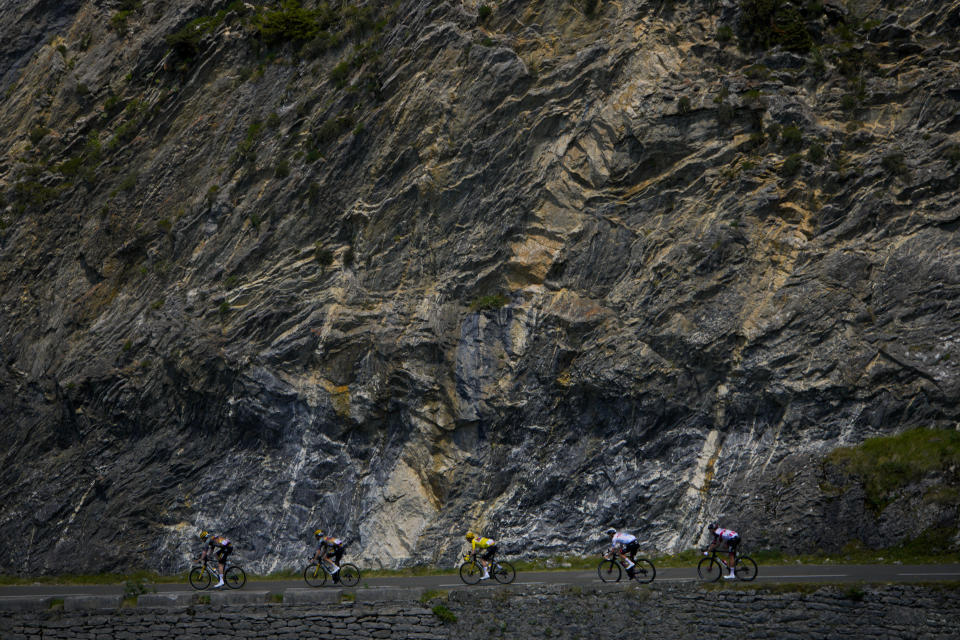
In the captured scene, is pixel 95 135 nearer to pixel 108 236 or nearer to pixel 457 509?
pixel 108 236

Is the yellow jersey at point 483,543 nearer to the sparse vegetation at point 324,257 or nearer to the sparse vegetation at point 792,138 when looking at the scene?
the sparse vegetation at point 324,257

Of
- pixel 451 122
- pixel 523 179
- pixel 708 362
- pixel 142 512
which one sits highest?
pixel 451 122

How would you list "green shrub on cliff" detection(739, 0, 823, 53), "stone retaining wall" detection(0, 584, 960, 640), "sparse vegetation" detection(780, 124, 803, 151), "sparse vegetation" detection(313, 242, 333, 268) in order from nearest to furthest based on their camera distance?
1. "stone retaining wall" detection(0, 584, 960, 640)
2. "sparse vegetation" detection(780, 124, 803, 151)
3. "green shrub on cliff" detection(739, 0, 823, 53)
4. "sparse vegetation" detection(313, 242, 333, 268)

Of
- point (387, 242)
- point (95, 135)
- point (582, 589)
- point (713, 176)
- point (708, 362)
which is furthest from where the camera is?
point (95, 135)

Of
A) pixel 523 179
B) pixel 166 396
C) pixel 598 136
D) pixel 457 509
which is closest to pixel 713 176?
pixel 598 136

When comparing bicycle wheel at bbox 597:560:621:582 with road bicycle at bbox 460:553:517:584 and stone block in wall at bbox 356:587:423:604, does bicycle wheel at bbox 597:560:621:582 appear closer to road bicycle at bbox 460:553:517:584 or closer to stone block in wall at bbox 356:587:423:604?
road bicycle at bbox 460:553:517:584

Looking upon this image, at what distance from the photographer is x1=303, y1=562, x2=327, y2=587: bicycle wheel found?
80.6ft

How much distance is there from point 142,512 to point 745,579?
20.3 metres

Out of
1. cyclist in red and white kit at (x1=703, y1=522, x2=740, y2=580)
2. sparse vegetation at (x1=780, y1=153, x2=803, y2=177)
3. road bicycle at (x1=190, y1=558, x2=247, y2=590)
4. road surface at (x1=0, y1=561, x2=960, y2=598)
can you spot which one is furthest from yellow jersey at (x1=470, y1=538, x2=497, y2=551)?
sparse vegetation at (x1=780, y1=153, x2=803, y2=177)

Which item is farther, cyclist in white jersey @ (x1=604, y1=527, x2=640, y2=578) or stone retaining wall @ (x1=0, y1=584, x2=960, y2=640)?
cyclist in white jersey @ (x1=604, y1=527, x2=640, y2=578)

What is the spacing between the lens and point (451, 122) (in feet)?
113

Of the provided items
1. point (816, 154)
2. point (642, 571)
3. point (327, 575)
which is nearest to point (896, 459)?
point (642, 571)

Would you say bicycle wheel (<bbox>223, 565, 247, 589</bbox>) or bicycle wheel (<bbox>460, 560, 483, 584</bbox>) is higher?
bicycle wheel (<bbox>460, 560, 483, 584</bbox>)

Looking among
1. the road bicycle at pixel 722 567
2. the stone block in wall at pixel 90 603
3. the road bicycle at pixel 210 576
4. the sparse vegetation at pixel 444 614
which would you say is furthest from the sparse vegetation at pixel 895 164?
the stone block in wall at pixel 90 603
